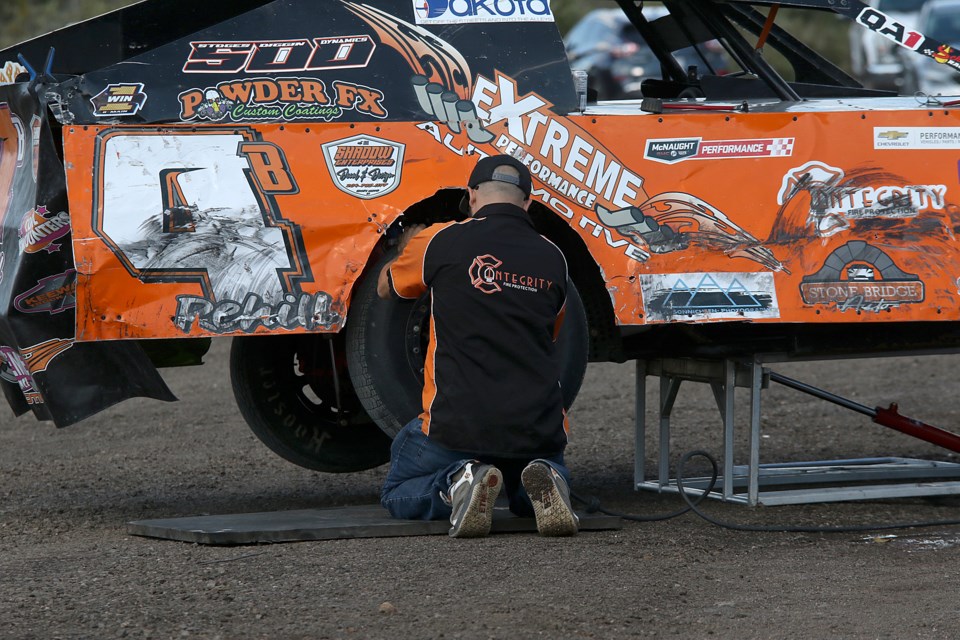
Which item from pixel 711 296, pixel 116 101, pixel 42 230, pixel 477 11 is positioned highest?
pixel 477 11

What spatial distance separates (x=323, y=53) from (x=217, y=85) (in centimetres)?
40

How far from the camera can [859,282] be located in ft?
16.3

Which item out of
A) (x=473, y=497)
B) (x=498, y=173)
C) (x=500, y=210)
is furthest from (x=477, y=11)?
(x=473, y=497)

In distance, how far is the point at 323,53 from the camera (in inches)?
185

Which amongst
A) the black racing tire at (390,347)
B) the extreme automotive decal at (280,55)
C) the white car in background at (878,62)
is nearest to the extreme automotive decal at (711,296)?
the black racing tire at (390,347)

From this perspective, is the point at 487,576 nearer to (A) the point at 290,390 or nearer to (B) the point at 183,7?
(A) the point at 290,390

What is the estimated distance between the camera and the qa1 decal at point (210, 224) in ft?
14.7

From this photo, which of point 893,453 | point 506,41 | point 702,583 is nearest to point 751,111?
point 506,41

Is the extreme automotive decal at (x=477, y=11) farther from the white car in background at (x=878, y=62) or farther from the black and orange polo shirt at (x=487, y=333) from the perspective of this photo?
the white car in background at (x=878, y=62)

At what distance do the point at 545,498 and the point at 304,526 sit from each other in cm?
87

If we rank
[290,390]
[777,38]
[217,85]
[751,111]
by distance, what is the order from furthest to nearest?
[777,38]
[290,390]
[751,111]
[217,85]

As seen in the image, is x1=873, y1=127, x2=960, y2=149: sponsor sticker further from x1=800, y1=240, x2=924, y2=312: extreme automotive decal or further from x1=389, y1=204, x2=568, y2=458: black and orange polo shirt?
x1=389, y1=204, x2=568, y2=458: black and orange polo shirt

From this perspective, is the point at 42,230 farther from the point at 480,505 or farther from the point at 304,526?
the point at 480,505

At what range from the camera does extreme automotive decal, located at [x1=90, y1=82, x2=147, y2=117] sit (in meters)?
4.51
